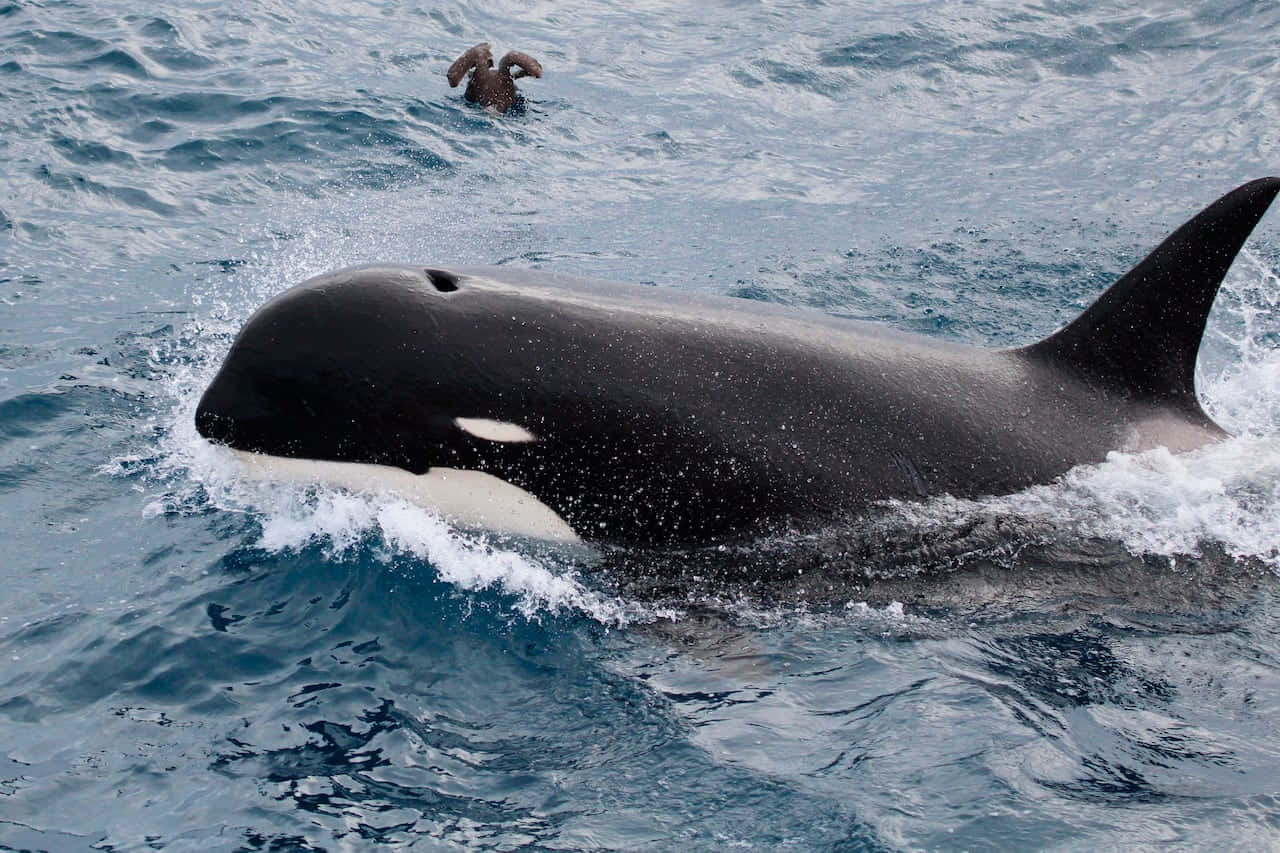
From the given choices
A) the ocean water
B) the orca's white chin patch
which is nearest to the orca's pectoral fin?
the ocean water

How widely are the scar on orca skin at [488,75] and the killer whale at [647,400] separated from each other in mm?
10646

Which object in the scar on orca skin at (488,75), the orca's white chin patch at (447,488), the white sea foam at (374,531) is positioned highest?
the scar on orca skin at (488,75)

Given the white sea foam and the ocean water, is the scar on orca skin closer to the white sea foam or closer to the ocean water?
the ocean water

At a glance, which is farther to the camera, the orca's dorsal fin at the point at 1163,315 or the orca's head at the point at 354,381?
the orca's dorsal fin at the point at 1163,315

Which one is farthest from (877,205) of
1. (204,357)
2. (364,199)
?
(204,357)

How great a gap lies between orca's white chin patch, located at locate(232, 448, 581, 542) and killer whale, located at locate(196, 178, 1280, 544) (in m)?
0.02

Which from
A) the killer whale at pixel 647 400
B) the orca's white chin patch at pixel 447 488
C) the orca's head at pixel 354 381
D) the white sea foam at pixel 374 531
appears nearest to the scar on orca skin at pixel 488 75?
the white sea foam at pixel 374 531

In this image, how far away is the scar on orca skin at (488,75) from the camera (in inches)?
695

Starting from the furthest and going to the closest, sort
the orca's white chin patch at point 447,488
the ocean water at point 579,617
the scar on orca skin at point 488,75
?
the scar on orca skin at point 488,75 → the orca's white chin patch at point 447,488 → the ocean water at point 579,617

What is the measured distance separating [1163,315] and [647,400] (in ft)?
10.4

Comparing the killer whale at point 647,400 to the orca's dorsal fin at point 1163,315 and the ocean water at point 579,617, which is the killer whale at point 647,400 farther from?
the ocean water at point 579,617

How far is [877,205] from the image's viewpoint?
53.1 feet

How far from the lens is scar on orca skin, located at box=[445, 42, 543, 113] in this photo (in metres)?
17.7

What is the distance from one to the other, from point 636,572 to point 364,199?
902 centimetres
